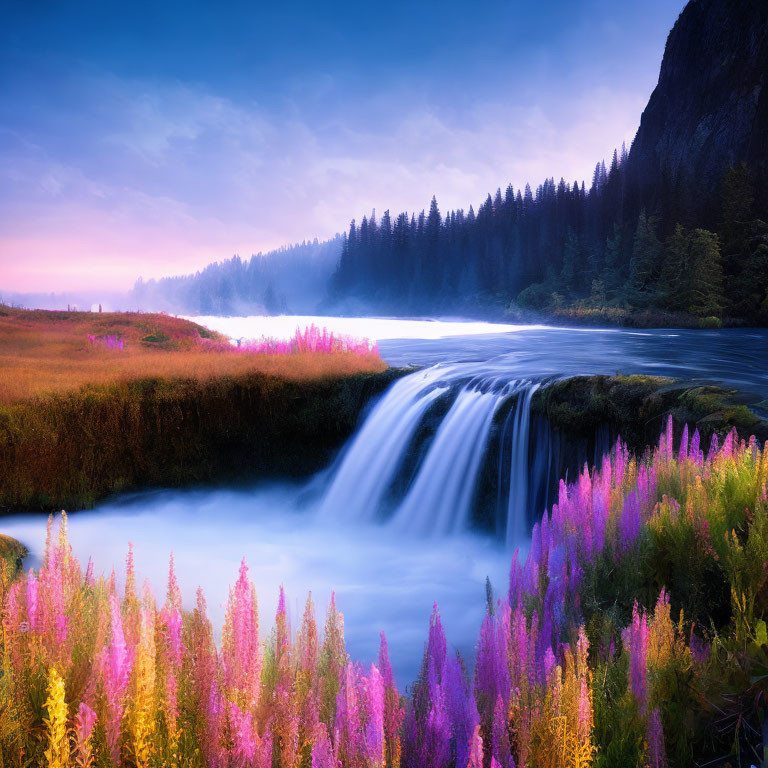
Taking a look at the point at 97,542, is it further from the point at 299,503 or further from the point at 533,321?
the point at 533,321

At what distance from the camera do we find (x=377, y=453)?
33.3 feet

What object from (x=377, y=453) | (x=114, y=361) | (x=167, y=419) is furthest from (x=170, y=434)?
(x=377, y=453)

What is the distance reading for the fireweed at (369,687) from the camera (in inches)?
72.6

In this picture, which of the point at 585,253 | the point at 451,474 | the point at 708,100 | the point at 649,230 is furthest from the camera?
the point at 708,100

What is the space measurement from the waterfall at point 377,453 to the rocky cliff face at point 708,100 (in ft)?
205

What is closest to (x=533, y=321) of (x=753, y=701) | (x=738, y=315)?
(x=738, y=315)

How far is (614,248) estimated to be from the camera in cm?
6444

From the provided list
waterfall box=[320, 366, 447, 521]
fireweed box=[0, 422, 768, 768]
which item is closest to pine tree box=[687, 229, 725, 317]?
waterfall box=[320, 366, 447, 521]

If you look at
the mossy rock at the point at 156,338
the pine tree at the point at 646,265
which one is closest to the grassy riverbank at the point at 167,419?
the mossy rock at the point at 156,338

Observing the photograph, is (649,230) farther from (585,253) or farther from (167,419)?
(167,419)

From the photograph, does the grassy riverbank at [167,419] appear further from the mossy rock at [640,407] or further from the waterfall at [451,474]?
the mossy rock at [640,407]

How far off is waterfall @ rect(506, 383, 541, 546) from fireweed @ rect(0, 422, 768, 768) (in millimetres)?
4953

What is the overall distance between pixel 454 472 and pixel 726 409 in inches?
159

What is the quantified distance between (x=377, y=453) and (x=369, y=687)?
8.26m
